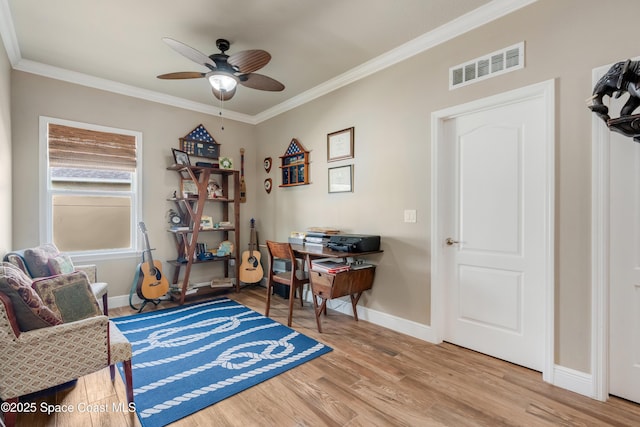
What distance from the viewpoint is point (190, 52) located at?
226cm

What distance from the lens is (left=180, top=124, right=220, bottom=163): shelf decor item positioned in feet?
13.9

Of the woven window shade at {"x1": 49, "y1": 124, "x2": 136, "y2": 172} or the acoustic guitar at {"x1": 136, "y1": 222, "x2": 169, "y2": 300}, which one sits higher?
the woven window shade at {"x1": 49, "y1": 124, "x2": 136, "y2": 172}

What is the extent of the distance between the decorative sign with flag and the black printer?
247cm

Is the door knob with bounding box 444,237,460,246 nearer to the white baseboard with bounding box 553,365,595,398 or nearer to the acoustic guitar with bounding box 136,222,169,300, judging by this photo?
the white baseboard with bounding box 553,365,595,398

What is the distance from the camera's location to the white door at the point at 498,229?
2189mm

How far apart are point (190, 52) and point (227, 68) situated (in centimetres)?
35

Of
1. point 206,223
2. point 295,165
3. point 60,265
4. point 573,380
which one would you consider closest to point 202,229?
point 206,223

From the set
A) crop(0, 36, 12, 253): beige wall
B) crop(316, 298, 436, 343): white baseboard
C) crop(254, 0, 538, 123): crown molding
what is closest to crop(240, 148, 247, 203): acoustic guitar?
crop(254, 0, 538, 123): crown molding

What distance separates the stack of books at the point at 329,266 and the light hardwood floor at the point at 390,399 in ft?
2.40

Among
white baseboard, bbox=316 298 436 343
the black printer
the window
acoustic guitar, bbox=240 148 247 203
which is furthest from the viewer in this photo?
acoustic guitar, bbox=240 148 247 203

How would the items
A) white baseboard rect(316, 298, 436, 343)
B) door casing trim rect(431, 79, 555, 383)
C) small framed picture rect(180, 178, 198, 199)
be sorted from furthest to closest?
small framed picture rect(180, 178, 198, 199), white baseboard rect(316, 298, 436, 343), door casing trim rect(431, 79, 555, 383)

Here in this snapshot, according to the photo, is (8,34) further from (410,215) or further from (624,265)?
(624,265)

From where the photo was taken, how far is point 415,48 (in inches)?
109

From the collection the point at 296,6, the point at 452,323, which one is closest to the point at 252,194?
the point at 296,6
